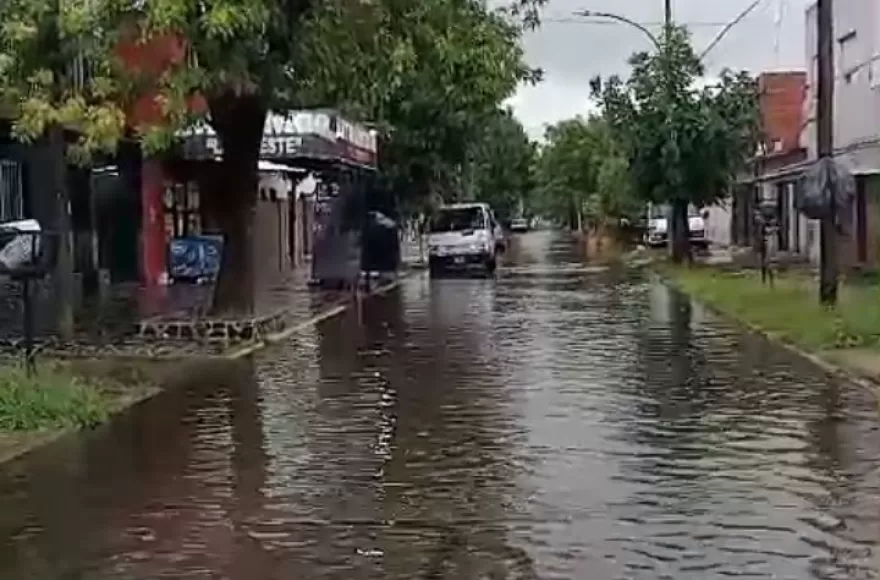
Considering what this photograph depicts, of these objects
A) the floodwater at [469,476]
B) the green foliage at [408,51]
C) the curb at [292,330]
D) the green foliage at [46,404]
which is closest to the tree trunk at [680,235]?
the curb at [292,330]

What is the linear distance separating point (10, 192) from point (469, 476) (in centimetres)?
2036

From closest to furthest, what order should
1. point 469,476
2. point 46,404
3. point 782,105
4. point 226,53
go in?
point 469,476
point 46,404
point 226,53
point 782,105

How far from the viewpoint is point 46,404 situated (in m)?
14.7

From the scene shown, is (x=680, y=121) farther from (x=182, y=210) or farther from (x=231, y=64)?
(x=231, y=64)

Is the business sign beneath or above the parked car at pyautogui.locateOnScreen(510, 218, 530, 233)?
above

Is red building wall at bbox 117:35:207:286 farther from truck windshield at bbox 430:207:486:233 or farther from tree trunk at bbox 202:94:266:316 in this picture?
truck windshield at bbox 430:207:486:233

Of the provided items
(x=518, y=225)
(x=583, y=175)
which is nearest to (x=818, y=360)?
(x=583, y=175)

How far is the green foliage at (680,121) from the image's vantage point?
45.6 metres

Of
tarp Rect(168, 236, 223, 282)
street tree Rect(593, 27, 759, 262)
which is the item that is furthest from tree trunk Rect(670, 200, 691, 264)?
tarp Rect(168, 236, 223, 282)

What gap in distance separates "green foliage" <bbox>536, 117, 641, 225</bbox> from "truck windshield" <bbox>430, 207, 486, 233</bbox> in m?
4.76

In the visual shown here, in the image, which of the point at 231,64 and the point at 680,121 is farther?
the point at 680,121

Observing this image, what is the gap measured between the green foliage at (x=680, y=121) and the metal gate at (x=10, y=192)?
19.7m

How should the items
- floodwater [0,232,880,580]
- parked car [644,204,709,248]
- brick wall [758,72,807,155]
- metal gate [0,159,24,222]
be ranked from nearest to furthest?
1. floodwater [0,232,880,580]
2. metal gate [0,159,24,222]
3. brick wall [758,72,807,155]
4. parked car [644,204,709,248]

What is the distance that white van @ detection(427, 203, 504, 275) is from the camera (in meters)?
46.1
